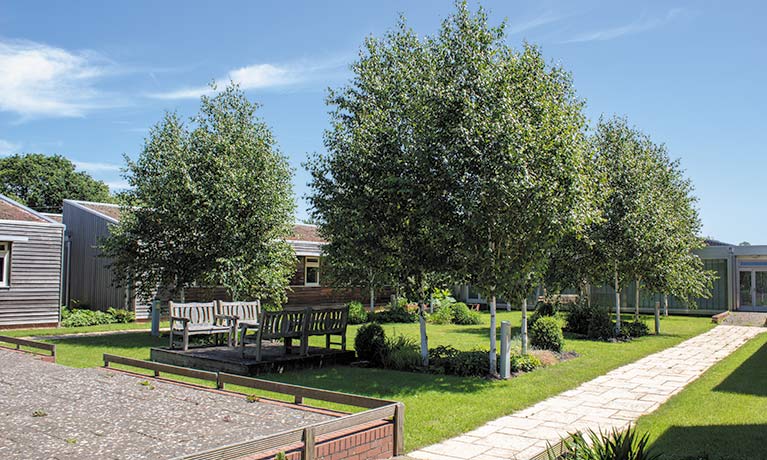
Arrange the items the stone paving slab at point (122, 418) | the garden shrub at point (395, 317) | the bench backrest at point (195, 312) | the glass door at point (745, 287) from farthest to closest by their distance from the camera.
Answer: the glass door at point (745, 287)
the garden shrub at point (395, 317)
the bench backrest at point (195, 312)
the stone paving slab at point (122, 418)

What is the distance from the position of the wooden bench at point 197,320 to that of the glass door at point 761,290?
981 inches

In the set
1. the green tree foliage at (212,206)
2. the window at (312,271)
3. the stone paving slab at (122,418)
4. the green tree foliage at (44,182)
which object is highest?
the green tree foliage at (44,182)

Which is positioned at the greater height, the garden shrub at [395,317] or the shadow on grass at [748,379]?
the shadow on grass at [748,379]

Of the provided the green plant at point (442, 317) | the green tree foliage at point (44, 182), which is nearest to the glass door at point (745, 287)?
the green plant at point (442, 317)

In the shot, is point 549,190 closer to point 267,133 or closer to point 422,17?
point 422,17

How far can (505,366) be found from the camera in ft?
32.9

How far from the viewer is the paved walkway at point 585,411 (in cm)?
606

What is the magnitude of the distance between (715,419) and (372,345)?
612 centimetres

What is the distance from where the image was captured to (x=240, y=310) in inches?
516

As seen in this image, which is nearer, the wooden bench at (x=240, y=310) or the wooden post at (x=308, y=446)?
the wooden post at (x=308, y=446)

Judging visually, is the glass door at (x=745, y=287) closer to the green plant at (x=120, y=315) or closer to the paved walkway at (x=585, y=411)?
the paved walkway at (x=585, y=411)

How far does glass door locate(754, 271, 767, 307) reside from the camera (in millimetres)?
26969

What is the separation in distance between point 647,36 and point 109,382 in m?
12.5

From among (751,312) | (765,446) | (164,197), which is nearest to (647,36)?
(765,446)
